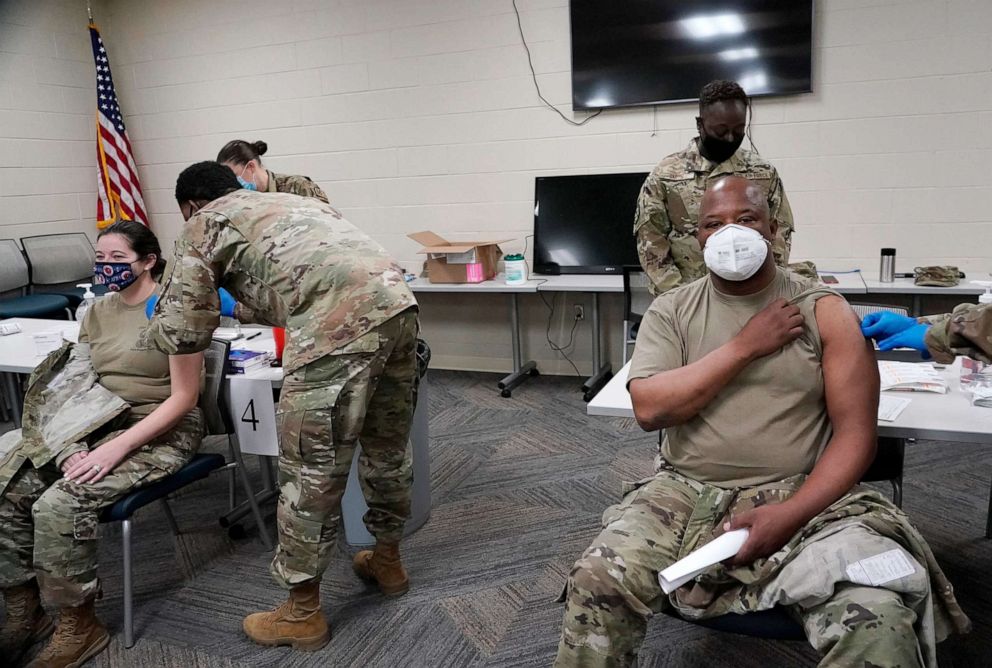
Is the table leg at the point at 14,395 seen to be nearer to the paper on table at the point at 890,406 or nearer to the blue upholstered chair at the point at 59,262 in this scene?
the blue upholstered chair at the point at 59,262

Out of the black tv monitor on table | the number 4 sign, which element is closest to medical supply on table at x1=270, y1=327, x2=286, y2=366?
the number 4 sign

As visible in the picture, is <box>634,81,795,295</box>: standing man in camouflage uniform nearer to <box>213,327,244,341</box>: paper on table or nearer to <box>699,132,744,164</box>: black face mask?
<box>699,132,744,164</box>: black face mask

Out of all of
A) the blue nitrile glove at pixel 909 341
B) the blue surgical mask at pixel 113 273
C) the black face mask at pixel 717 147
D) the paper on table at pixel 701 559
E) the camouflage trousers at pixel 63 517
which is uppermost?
the black face mask at pixel 717 147

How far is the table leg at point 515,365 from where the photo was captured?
169 inches

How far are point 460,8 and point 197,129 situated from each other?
2.05 m

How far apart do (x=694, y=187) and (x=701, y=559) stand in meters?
1.81

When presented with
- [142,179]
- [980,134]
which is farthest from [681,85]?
[142,179]

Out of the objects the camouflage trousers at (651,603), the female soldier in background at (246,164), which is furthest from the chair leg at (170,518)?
the camouflage trousers at (651,603)

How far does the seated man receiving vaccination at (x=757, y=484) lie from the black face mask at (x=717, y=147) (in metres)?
1.23

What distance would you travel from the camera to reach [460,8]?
14.2 feet

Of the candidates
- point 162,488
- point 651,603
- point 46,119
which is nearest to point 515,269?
point 162,488

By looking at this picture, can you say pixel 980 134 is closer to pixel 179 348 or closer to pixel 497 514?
pixel 497 514

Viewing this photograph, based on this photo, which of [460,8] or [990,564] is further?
[460,8]

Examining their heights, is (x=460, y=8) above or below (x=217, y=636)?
above
